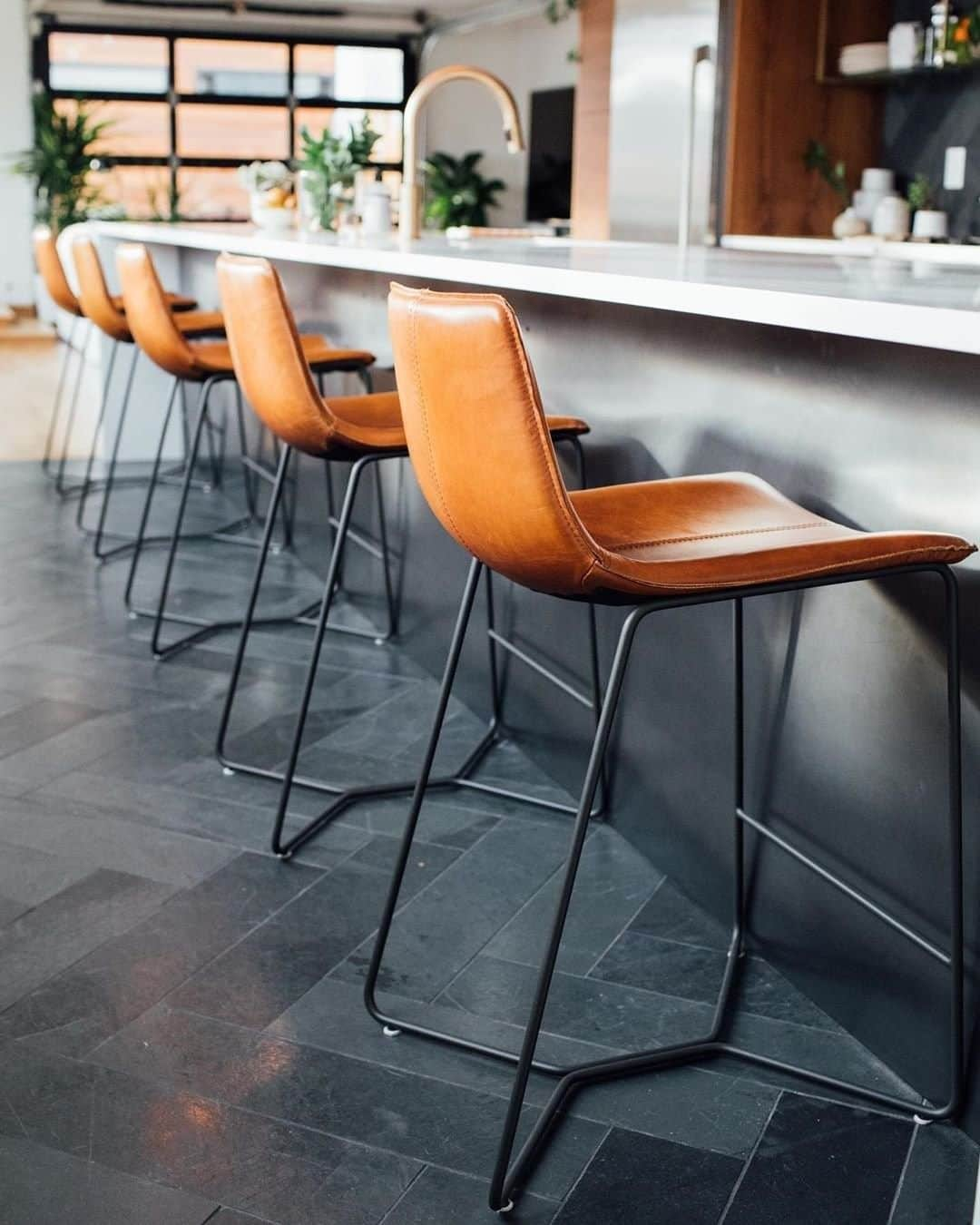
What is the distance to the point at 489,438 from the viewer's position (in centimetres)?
164

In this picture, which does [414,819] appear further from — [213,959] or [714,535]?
[714,535]

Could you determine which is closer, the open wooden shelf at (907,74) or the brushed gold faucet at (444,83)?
the brushed gold faucet at (444,83)

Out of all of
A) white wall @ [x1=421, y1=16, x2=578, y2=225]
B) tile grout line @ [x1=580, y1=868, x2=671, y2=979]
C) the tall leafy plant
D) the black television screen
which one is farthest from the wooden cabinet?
the tall leafy plant

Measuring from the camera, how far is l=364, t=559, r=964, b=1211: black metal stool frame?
165 cm

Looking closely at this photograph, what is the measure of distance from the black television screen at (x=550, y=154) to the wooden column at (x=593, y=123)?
14.6 ft

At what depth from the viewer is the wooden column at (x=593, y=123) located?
7.58m

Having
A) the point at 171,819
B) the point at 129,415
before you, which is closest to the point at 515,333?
the point at 171,819

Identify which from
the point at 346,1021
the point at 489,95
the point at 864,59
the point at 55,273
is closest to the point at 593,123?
the point at 864,59

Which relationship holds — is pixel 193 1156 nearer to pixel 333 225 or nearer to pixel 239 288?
pixel 239 288

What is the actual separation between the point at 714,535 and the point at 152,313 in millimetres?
2364

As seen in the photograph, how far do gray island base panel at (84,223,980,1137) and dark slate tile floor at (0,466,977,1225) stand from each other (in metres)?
0.12

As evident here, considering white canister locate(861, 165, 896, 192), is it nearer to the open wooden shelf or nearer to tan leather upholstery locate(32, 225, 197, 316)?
the open wooden shelf

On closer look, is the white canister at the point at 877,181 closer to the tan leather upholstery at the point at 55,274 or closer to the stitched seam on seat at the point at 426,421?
the tan leather upholstery at the point at 55,274

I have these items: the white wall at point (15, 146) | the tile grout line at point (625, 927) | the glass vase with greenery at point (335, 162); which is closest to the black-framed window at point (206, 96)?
the white wall at point (15, 146)
